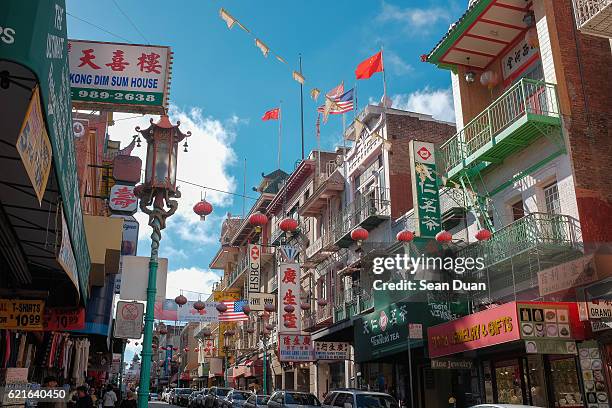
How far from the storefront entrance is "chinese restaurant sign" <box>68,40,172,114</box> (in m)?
13.0

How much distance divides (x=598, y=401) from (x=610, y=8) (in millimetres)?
9990

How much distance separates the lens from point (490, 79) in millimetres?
22297

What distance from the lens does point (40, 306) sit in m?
11.0

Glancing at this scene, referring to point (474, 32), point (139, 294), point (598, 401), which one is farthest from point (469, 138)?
point (139, 294)

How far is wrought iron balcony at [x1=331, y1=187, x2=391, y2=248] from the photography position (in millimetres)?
28469

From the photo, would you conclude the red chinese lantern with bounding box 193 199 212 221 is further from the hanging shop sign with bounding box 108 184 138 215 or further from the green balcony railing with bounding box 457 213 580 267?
the green balcony railing with bounding box 457 213 580 267

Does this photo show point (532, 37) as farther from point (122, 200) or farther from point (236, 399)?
point (236, 399)

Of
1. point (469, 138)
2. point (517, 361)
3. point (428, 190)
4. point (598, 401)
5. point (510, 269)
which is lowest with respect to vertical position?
point (598, 401)

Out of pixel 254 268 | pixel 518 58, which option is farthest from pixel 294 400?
pixel 254 268

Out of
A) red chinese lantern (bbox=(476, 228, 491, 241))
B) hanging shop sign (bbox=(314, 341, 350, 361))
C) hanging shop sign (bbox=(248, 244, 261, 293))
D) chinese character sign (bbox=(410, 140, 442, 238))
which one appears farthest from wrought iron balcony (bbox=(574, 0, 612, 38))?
hanging shop sign (bbox=(248, 244, 261, 293))

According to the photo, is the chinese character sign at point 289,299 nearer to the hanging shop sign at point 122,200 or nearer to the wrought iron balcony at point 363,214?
the wrought iron balcony at point 363,214

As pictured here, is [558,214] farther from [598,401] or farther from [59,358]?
[59,358]

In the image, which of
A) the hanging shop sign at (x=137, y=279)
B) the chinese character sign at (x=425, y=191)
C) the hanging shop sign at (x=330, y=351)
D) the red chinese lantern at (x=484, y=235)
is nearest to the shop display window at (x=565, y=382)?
the red chinese lantern at (x=484, y=235)

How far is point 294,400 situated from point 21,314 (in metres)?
12.2
